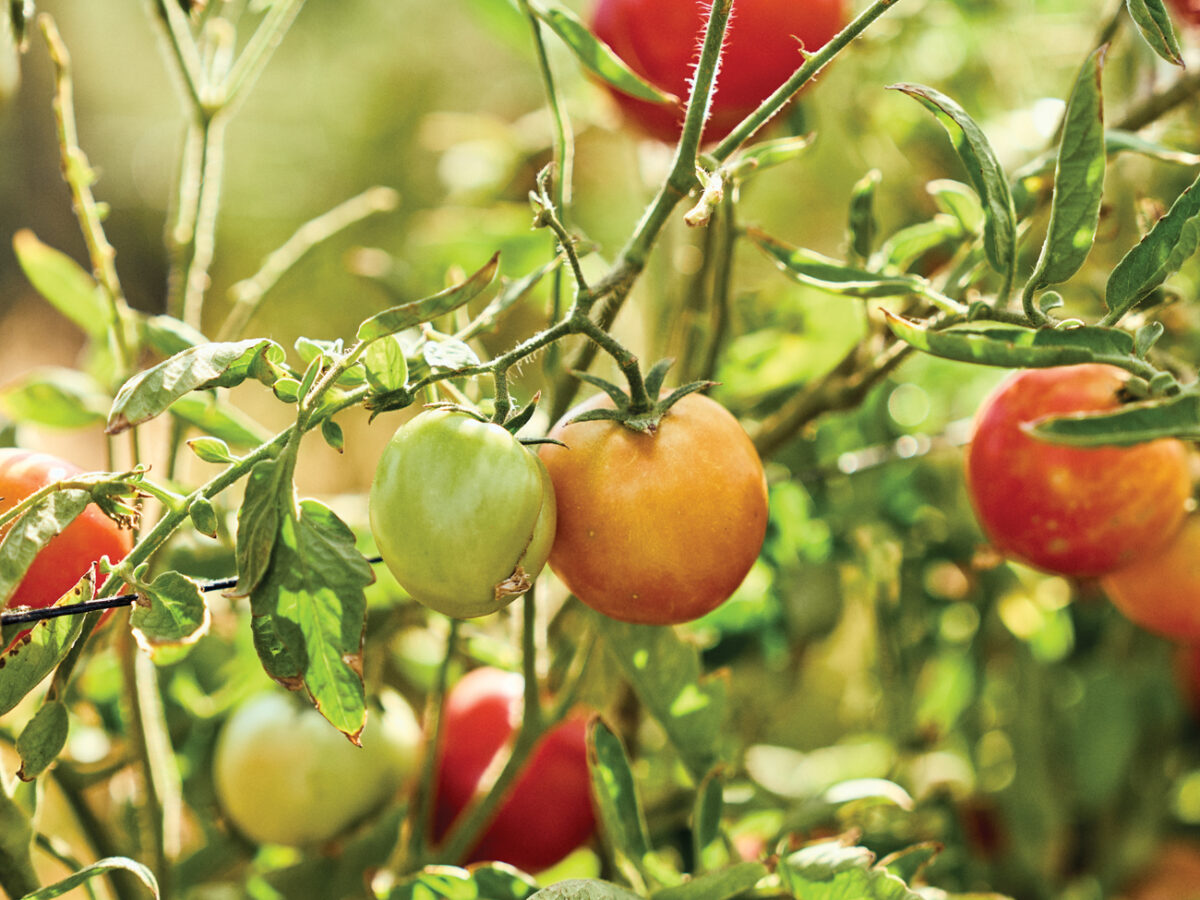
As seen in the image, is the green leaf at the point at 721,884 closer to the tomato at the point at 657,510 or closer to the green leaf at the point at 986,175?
the tomato at the point at 657,510

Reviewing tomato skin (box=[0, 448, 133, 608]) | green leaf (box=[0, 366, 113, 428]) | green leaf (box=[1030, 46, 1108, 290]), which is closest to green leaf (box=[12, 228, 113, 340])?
green leaf (box=[0, 366, 113, 428])

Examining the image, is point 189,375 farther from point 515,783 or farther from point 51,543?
point 515,783

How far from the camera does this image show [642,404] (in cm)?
30

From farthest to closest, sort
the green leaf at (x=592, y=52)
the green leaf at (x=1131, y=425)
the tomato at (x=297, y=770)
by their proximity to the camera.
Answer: the tomato at (x=297, y=770), the green leaf at (x=592, y=52), the green leaf at (x=1131, y=425)

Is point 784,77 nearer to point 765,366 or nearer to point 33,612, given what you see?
point 765,366

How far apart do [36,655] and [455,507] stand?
11cm

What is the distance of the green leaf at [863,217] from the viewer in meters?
0.37

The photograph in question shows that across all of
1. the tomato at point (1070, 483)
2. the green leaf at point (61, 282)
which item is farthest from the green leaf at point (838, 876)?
the green leaf at point (61, 282)

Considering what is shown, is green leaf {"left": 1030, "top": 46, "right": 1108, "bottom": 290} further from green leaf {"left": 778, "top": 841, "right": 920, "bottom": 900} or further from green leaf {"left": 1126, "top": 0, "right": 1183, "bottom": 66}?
green leaf {"left": 778, "top": 841, "right": 920, "bottom": 900}

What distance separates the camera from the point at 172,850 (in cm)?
41

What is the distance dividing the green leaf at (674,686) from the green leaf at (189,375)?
6.5 inches

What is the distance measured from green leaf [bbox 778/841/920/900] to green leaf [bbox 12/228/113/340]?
14.3 inches

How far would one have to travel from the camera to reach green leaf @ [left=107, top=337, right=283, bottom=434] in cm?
24

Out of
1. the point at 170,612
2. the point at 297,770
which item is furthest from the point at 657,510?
the point at 297,770
